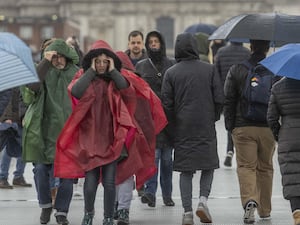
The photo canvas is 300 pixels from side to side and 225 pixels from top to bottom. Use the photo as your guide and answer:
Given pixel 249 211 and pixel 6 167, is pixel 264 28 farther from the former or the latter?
pixel 6 167

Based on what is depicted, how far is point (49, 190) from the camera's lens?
12.4 metres

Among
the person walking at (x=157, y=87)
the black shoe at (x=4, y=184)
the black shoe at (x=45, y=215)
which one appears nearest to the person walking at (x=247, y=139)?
the person walking at (x=157, y=87)

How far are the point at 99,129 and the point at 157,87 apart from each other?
2.56m

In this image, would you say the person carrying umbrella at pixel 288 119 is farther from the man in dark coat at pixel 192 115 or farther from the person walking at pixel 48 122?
the person walking at pixel 48 122

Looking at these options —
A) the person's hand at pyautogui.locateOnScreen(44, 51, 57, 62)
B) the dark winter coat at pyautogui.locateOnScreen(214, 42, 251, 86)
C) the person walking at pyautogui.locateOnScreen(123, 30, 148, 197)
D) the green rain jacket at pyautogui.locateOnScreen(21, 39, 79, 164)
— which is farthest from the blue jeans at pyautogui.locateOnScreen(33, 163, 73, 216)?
the dark winter coat at pyautogui.locateOnScreen(214, 42, 251, 86)

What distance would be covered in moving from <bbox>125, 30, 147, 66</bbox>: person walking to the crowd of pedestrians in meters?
1.76

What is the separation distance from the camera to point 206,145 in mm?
12391

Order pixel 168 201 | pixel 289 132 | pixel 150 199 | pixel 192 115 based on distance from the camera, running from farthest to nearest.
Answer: pixel 168 201
pixel 150 199
pixel 192 115
pixel 289 132

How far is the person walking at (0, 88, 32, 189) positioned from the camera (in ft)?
46.6

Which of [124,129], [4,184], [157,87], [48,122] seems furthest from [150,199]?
[4,184]

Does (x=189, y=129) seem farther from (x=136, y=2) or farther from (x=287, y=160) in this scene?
(x=136, y=2)

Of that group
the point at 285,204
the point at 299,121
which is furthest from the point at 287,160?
the point at 285,204

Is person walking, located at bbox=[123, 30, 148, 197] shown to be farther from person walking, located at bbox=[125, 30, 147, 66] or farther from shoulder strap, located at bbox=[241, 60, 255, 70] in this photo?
shoulder strap, located at bbox=[241, 60, 255, 70]

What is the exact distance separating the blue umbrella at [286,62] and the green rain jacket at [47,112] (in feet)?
7.04
